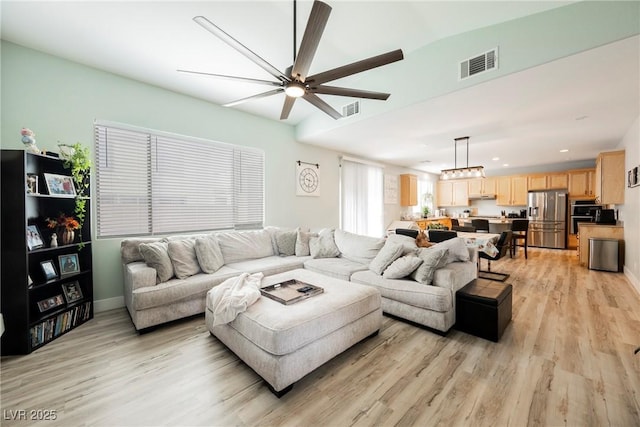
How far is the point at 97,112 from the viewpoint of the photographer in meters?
2.98

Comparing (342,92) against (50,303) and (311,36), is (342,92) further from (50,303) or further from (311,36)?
(50,303)

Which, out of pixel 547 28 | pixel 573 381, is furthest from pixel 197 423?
pixel 547 28

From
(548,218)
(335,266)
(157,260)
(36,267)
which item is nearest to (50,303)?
(36,267)

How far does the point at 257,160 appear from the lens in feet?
14.8

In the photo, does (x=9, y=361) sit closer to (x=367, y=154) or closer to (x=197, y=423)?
(x=197, y=423)

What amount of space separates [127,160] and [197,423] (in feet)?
10.4

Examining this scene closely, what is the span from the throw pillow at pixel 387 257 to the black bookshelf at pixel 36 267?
3.32 m

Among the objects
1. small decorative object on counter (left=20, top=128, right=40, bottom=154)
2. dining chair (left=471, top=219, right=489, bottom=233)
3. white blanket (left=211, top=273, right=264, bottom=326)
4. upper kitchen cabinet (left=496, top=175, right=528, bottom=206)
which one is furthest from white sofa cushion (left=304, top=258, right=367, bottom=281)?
upper kitchen cabinet (left=496, top=175, right=528, bottom=206)

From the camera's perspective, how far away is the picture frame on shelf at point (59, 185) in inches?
96.7

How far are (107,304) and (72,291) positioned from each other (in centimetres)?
44

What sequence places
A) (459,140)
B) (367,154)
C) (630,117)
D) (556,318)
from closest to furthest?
(556,318), (630,117), (459,140), (367,154)

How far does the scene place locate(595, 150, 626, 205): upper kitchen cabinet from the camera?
14.9ft

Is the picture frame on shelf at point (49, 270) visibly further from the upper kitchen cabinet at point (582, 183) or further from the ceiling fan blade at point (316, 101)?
the upper kitchen cabinet at point (582, 183)

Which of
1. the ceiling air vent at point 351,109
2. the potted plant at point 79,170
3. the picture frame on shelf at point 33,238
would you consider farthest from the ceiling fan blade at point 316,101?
the picture frame on shelf at point 33,238
